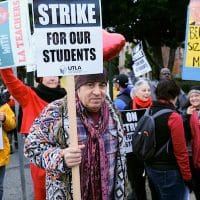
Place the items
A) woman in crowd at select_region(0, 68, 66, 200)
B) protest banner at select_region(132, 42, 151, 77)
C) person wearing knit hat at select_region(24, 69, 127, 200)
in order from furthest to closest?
protest banner at select_region(132, 42, 151, 77)
woman in crowd at select_region(0, 68, 66, 200)
person wearing knit hat at select_region(24, 69, 127, 200)

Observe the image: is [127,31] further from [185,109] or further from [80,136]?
[80,136]

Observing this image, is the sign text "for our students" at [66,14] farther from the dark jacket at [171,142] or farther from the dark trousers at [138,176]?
the dark trousers at [138,176]

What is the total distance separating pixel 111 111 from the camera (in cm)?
311

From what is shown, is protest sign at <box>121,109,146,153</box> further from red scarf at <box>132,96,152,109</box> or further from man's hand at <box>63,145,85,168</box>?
man's hand at <box>63,145,85,168</box>

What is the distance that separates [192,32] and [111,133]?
1586mm

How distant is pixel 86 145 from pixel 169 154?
1624 millimetres

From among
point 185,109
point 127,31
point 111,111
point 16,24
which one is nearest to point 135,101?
point 185,109

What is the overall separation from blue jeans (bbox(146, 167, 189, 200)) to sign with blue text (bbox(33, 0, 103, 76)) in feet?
6.25

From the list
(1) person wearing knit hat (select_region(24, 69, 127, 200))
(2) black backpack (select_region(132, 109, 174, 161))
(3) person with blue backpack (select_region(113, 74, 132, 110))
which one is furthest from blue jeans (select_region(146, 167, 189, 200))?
(3) person with blue backpack (select_region(113, 74, 132, 110))

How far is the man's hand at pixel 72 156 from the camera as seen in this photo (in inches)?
105

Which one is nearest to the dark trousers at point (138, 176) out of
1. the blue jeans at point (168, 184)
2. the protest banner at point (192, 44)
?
the blue jeans at point (168, 184)

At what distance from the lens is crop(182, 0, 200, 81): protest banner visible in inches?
161

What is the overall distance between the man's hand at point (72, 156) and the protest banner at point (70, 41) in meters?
0.03

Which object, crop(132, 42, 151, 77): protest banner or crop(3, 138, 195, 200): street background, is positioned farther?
crop(132, 42, 151, 77): protest banner
